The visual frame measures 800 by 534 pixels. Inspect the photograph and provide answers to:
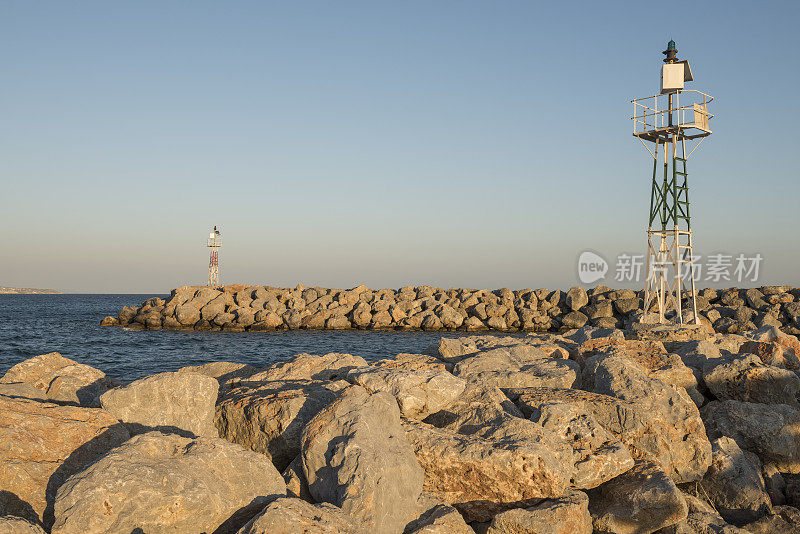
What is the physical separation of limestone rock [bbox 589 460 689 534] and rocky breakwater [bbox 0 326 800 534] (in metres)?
0.02

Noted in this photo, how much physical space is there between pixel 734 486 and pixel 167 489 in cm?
581

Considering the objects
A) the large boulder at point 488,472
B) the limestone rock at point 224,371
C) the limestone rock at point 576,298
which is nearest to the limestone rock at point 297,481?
the large boulder at point 488,472

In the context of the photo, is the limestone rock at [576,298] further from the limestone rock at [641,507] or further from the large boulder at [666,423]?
the limestone rock at [641,507]

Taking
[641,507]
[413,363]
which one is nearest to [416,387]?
[413,363]

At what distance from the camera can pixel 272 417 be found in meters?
5.73

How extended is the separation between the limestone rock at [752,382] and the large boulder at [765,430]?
0.59m

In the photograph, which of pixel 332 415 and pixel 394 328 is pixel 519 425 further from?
pixel 394 328

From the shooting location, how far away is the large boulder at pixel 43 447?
435cm

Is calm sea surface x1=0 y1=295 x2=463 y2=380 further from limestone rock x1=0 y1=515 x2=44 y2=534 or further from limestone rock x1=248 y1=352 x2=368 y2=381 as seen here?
limestone rock x1=0 y1=515 x2=44 y2=534

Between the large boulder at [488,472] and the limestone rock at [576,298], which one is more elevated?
the limestone rock at [576,298]

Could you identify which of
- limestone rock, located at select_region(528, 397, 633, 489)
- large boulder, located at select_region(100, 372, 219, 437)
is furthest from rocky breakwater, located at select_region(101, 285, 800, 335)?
large boulder, located at select_region(100, 372, 219, 437)

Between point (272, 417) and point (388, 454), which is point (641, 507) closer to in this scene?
point (388, 454)

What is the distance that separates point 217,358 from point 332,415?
21.2 m

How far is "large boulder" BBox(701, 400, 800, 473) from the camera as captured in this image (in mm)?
7344
